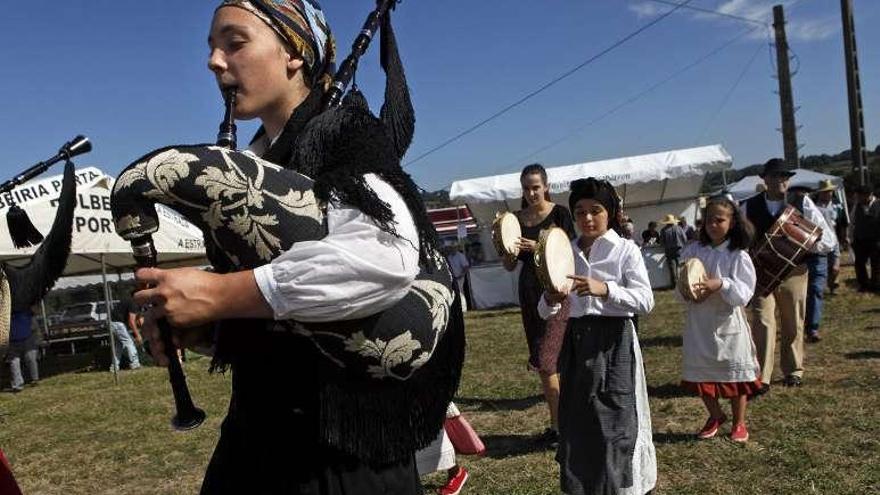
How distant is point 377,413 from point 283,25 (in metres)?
0.74

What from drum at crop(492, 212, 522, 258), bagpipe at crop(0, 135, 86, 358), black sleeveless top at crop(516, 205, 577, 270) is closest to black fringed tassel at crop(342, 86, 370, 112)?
bagpipe at crop(0, 135, 86, 358)

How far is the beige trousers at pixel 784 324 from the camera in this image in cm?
589

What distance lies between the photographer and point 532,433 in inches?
202

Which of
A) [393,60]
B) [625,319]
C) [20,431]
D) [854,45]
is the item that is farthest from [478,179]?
[393,60]

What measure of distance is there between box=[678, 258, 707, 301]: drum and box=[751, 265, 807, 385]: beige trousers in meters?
1.49

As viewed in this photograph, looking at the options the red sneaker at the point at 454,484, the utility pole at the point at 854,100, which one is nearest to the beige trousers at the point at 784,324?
the red sneaker at the point at 454,484

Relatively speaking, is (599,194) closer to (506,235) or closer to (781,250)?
(506,235)

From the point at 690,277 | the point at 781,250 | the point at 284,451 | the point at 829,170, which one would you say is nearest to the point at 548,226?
the point at 690,277

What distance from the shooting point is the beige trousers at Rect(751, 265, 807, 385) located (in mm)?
5891

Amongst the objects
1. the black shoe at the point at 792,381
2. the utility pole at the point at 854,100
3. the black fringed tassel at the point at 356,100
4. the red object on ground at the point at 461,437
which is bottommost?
the black shoe at the point at 792,381

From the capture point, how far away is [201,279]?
1034mm

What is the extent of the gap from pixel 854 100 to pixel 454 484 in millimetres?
15862

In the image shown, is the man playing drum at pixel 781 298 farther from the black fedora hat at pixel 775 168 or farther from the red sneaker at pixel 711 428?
the red sneaker at pixel 711 428

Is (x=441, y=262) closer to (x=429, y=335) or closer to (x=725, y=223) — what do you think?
(x=429, y=335)
